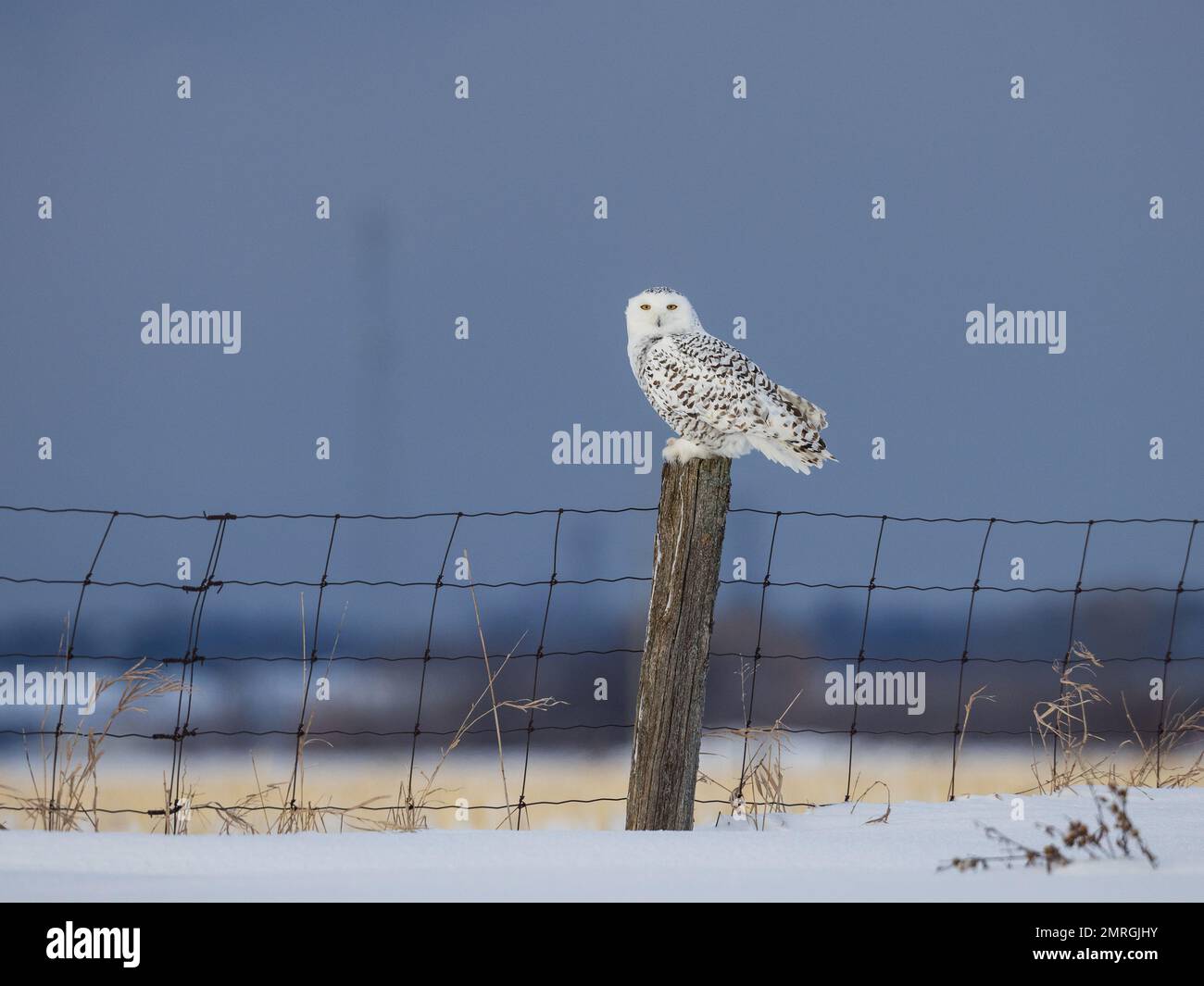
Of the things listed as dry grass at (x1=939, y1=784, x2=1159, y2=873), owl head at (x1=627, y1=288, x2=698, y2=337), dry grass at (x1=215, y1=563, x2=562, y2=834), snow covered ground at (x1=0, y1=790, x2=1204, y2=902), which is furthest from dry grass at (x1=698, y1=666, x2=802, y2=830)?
owl head at (x1=627, y1=288, x2=698, y2=337)

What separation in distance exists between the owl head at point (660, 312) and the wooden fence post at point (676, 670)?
4.70 ft

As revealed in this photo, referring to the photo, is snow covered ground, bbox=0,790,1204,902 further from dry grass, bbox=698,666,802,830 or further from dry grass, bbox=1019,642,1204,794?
A: dry grass, bbox=1019,642,1204,794

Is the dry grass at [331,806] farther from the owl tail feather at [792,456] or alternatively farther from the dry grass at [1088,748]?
the dry grass at [1088,748]

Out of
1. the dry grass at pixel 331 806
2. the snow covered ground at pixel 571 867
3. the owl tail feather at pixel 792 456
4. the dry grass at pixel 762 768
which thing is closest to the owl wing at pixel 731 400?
the owl tail feather at pixel 792 456

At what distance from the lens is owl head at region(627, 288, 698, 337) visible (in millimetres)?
5348

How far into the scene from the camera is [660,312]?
5.37m

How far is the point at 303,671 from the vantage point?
462 cm

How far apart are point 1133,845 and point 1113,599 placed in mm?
20849

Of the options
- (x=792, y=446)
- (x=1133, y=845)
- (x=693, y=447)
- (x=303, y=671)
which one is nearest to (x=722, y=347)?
(x=792, y=446)

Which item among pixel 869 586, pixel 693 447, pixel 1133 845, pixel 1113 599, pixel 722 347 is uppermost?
pixel 722 347

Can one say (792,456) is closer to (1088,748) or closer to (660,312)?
(660,312)

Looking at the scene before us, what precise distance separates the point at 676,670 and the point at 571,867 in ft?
4.12

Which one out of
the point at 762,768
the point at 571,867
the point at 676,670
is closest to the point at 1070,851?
the point at 571,867
